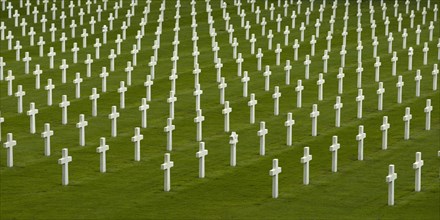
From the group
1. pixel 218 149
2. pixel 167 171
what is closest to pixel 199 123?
pixel 218 149

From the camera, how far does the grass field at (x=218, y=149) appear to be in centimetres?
2453

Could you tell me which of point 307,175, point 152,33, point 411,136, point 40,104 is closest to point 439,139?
point 411,136

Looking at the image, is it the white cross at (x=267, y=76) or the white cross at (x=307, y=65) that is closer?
the white cross at (x=267, y=76)

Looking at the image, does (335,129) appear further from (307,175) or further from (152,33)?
(152,33)

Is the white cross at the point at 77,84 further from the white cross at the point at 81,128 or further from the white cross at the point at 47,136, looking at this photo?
the white cross at the point at 47,136

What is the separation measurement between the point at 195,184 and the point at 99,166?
7.53ft

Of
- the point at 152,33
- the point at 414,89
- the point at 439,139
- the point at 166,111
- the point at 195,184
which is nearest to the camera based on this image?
the point at 195,184

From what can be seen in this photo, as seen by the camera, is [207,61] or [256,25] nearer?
[207,61]

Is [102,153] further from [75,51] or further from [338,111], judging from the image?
[75,51]

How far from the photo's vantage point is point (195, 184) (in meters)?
26.2

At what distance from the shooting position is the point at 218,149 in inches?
1156

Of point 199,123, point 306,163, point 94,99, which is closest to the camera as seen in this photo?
point 306,163

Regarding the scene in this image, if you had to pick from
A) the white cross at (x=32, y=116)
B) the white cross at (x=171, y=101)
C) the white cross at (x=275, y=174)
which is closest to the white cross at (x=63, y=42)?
the white cross at (x=171, y=101)

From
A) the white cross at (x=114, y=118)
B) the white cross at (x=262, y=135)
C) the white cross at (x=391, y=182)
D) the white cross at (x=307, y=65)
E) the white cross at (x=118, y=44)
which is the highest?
the white cross at (x=118, y=44)
